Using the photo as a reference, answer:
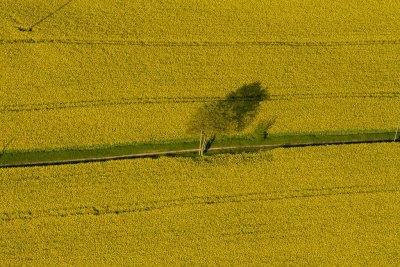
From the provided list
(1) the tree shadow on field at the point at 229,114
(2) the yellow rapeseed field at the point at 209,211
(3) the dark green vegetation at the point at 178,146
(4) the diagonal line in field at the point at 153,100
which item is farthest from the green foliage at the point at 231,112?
(2) the yellow rapeseed field at the point at 209,211

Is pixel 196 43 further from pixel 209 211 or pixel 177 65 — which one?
pixel 209 211

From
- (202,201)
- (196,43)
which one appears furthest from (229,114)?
(196,43)

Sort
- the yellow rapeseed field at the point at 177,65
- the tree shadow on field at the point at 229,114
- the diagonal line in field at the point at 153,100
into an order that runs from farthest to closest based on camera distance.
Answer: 1. the tree shadow on field at the point at 229,114
2. the yellow rapeseed field at the point at 177,65
3. the diagonal line in field at the point at 153,100

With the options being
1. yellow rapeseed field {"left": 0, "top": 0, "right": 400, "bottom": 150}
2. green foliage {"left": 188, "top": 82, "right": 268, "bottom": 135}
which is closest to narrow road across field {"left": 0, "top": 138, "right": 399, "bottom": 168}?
yellow rapeseed field {"left": 0, "top": 0, "right": 400, "bottom": 150}

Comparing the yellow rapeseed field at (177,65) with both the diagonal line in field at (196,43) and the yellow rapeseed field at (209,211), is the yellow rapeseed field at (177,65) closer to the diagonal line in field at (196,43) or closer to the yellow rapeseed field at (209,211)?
the diagonal line in field at (196,43)

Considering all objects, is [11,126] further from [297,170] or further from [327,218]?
[327,218]

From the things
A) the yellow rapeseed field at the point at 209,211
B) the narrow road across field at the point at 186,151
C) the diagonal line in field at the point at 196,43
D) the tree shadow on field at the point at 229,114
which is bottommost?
the yellow rapeseed field at the point at 209,211
